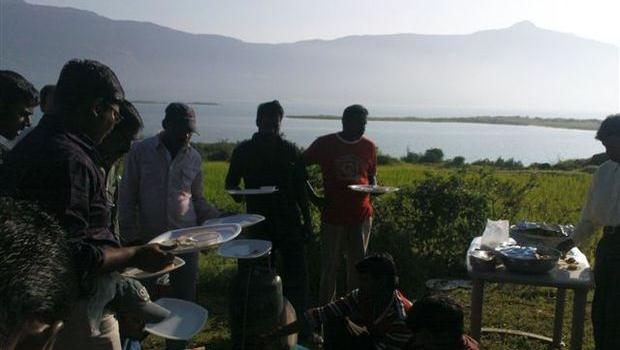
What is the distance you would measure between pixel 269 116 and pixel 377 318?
1.90m

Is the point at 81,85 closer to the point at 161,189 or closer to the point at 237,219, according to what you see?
the point at 237,219

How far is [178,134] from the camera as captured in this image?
11.4 feet

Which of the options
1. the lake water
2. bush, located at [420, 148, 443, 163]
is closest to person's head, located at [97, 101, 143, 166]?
the lake water

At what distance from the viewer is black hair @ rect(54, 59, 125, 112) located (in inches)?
69.5

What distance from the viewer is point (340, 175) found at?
4.59 metres

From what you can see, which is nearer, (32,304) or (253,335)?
(32,304)

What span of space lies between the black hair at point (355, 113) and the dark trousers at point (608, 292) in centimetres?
208

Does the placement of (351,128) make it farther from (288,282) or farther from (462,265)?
(462,265)

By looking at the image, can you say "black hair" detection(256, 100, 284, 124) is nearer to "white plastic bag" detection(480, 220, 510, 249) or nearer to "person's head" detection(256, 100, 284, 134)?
"person's head" detection(256, 100, 284, 134)

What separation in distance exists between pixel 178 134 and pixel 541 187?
10946mm

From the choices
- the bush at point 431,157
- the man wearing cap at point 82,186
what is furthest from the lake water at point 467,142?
the man wearing cap at point 82,186

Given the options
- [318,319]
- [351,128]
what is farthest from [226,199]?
[318,319]

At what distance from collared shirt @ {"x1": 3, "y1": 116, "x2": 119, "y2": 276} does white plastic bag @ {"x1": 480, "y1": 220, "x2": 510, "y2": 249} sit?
108 inches

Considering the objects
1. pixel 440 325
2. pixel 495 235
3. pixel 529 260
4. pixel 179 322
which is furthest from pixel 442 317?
pixel 495 235
